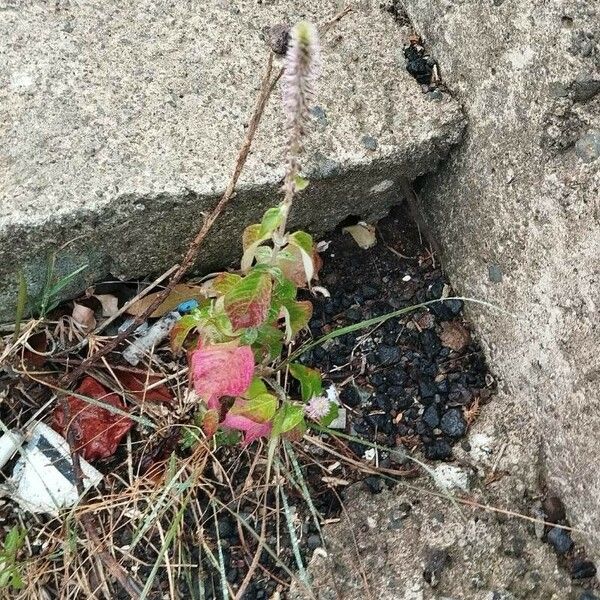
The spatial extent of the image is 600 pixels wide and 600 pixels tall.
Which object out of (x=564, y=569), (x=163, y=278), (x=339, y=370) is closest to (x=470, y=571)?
(x=564, y=569)

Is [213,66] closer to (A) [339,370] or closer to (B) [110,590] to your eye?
(A) [339,370]

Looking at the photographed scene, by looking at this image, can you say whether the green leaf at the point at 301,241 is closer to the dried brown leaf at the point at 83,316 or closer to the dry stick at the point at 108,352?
the dry stick at the point at 108,352

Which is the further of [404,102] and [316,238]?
[316,238]

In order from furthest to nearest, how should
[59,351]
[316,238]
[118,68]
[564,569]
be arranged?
[316,238], [59,351], [118,68], [564,569]

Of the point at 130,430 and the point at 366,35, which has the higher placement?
the point at 366,35

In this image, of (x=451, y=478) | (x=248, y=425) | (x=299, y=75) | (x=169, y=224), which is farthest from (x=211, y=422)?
(x=299, y=75)

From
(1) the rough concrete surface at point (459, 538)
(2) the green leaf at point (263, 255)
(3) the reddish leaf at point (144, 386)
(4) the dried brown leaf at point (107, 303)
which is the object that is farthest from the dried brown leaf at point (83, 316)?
(1) the rough concrete surface at point (459, 538)

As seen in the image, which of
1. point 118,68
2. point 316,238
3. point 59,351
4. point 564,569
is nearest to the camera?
point 564,569
